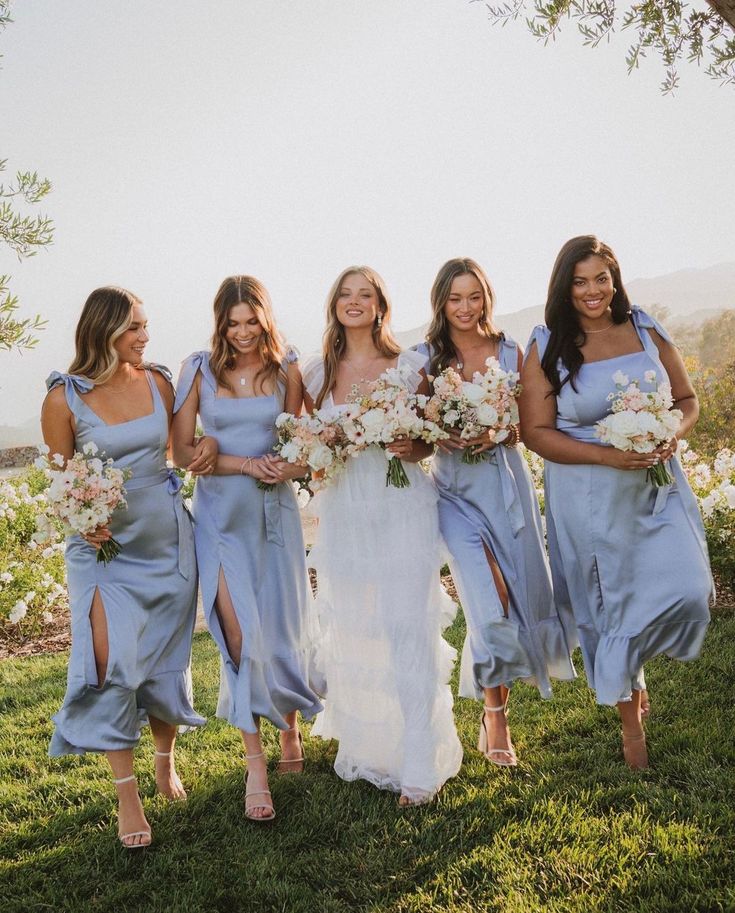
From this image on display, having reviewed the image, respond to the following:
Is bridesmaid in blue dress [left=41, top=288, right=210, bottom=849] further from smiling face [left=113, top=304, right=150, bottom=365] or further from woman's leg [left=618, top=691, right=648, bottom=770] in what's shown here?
woman's leg [left=618, top=691, right=648, bottom=770]

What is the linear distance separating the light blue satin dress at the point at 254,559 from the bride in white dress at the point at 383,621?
0.18 meters

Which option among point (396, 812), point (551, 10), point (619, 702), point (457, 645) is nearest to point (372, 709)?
point (396, 812)

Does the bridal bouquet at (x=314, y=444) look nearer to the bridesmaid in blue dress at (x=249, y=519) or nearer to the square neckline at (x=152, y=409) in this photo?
the bridesmaid in blue dress at (x=249, y=519)

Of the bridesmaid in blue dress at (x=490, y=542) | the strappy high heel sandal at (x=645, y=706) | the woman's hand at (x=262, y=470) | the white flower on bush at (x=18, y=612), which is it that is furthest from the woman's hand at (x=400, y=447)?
the white flower on bush at (x=18, y=612)

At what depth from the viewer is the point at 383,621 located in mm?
4680

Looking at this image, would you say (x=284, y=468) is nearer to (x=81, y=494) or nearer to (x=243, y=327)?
(x=243, y=327)

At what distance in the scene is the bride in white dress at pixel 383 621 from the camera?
461 cm

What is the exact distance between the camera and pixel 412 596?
15.4 feet

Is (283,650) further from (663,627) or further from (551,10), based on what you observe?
(551,10)

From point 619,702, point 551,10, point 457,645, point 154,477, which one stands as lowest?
point 457,645

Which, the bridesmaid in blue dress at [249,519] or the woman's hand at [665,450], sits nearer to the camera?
the woman's hand at [665,450]

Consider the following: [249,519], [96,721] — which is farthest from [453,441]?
[96,721]

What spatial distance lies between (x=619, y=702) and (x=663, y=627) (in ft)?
1.58

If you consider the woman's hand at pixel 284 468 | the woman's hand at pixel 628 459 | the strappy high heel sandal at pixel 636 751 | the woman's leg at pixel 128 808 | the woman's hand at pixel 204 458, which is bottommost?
the strappy high heel sandal at pixel 636 751
